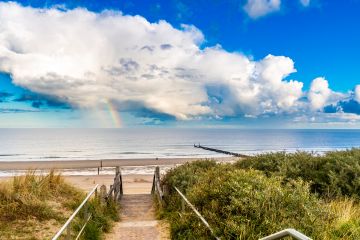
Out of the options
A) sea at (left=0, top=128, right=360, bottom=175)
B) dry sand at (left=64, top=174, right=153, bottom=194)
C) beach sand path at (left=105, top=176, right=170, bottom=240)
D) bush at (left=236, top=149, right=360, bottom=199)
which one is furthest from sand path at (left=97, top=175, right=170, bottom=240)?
sea at (left=0, top=128, right=360, bottom=175)

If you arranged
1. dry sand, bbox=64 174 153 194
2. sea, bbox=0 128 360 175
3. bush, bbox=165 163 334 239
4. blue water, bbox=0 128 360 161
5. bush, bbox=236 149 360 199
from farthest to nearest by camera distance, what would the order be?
blue water, bbox=0 128 360 161 → sea, bbox=0 128 360 175 → dry sand, bbox=64 174 153 194 → bush, bbox=236 149 360 199 → bush, bbox=165 163 334 239

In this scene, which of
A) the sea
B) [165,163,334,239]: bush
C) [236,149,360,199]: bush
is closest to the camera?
[165,163,334,239]: bush

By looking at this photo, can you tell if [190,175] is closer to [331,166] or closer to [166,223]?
[166,223]

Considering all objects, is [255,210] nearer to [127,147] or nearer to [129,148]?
[129,148]

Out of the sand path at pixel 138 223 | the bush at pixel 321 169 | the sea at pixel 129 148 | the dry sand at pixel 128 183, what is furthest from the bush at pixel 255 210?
the sea at pixel 129 148

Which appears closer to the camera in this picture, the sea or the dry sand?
the dry sand

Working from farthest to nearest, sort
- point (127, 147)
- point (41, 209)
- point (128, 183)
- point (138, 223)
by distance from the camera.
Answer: point (127, 147) → point (128, 183) → point (138, 223) → point (41, 209)

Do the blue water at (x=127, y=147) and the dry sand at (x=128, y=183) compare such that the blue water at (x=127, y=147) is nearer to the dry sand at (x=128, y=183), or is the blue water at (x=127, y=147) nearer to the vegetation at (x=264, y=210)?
the dry sand at (x=128, y=183)

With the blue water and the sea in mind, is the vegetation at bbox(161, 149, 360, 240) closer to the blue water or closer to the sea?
the sea

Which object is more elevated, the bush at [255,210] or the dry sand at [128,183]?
the bush at [255,210]

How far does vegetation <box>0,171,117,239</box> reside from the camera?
8.51m

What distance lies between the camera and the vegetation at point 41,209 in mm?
8508

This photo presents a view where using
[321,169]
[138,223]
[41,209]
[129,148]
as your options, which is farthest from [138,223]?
[129,148]

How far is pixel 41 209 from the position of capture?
9.64 metres
